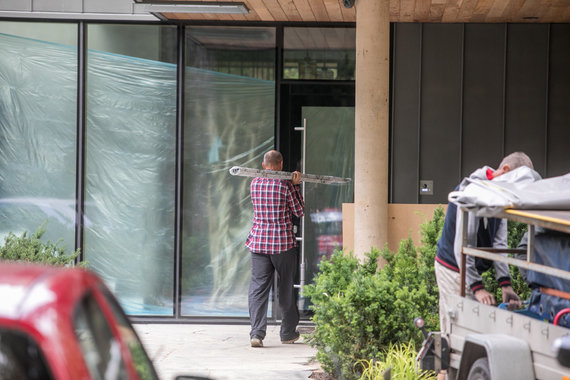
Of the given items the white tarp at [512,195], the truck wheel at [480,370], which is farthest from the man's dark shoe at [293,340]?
the truck wheel at [480,370]

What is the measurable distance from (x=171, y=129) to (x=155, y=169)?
54cm

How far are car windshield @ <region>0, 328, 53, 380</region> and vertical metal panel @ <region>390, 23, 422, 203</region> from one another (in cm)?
795

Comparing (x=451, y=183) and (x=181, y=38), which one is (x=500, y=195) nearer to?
(x=451, y=183)

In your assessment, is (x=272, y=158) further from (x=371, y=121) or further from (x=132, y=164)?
(x=132, y=164)

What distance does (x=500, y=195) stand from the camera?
183 inches

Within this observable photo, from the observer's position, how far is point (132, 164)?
9906 mm

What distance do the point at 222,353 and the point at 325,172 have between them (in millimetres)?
2798

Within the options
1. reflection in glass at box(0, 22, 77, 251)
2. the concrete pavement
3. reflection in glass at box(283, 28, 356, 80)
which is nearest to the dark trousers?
the concrete pavement

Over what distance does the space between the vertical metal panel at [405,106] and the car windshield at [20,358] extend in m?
7.95

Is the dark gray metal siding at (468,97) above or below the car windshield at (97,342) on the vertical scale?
above

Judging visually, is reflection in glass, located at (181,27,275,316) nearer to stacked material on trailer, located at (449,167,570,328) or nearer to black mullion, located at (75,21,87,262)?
black mullion, located at (75,21,87,262)

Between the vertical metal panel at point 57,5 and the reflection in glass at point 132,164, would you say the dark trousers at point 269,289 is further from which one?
the vertical metal panel at point 57,5

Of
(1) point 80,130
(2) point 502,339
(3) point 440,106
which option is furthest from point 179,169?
(2) point 502,339

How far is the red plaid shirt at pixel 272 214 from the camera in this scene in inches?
334
